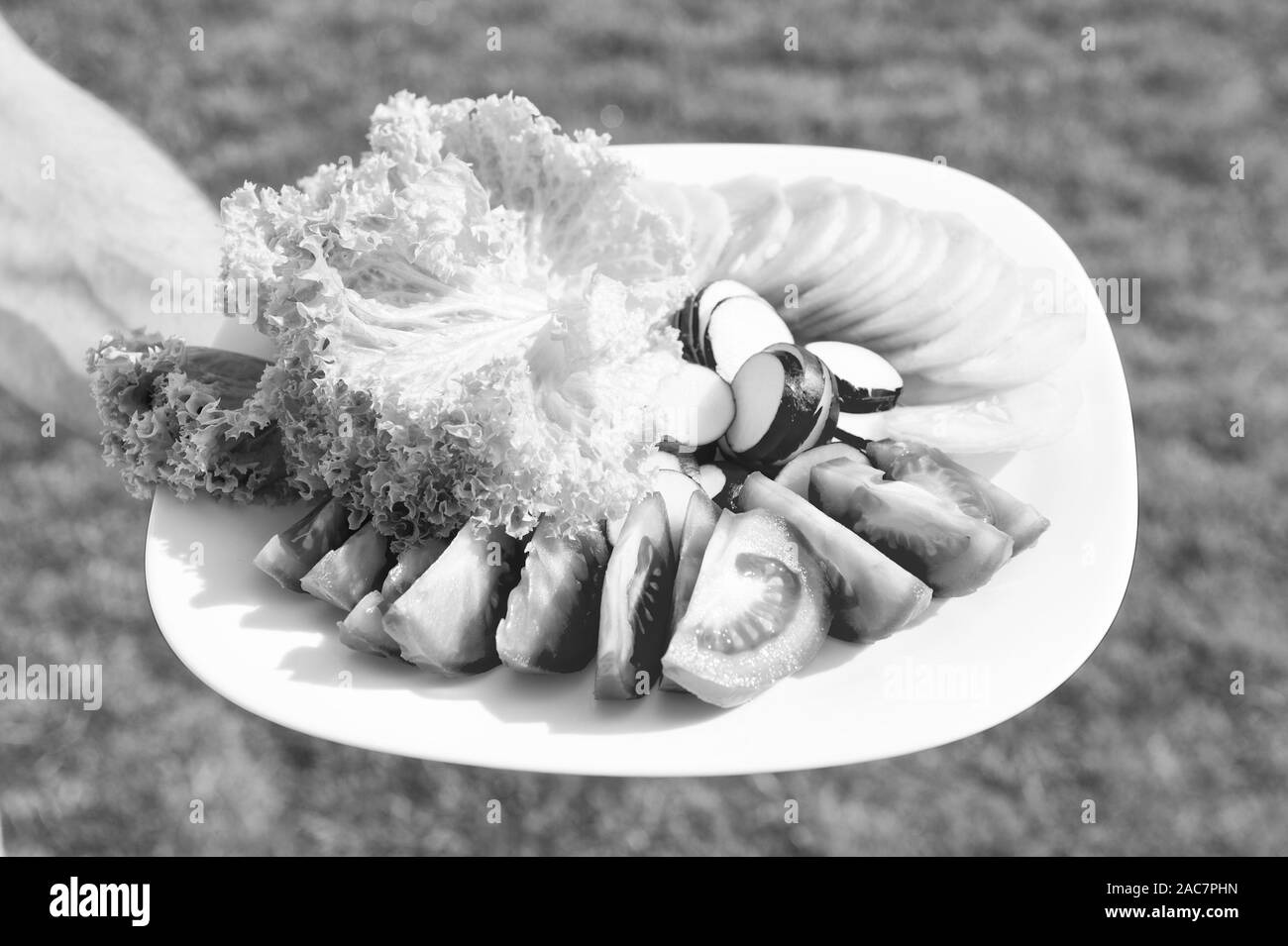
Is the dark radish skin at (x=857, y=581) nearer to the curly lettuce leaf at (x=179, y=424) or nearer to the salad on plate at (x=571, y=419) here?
the salad on plate at (x=571, y=419)

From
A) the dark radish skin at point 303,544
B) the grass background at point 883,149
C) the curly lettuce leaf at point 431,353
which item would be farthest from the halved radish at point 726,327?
the grass background at point 883,149

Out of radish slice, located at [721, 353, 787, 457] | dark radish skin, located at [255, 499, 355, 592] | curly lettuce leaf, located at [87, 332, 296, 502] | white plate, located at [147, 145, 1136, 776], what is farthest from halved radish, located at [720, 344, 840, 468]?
curly lettuce leaf, located at [87, 332, 296, 502]

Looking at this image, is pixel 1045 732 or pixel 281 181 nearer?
pixel 1045 732

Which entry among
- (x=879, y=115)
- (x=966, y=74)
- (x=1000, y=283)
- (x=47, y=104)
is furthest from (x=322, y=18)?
(x=1000, y=283)

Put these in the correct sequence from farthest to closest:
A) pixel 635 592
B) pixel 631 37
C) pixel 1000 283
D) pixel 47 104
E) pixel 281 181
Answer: pixel 631 37, pixel 281 181, pixel 47 104, pixel 1000 283, pixel 635 592

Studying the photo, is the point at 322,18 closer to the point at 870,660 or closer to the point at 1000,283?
the point at 1000,283

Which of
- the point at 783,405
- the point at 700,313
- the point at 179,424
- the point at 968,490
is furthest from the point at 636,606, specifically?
the point at 179,424

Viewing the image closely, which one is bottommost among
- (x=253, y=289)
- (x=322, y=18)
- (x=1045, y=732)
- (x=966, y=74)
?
(x=1045, y=732)
